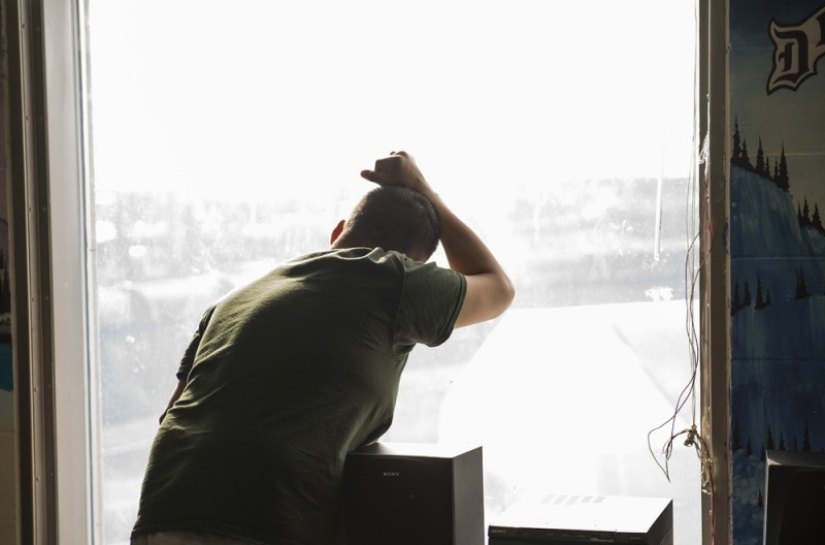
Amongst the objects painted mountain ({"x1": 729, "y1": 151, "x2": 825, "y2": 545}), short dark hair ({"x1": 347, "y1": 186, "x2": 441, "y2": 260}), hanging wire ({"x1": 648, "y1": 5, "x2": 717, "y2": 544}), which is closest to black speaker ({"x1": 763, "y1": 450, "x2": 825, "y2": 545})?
painted mountain ({"x1": 729, "y1": 151, "x2": 825, "y2": 545})

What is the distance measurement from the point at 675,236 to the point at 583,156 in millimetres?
266

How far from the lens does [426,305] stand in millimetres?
1747

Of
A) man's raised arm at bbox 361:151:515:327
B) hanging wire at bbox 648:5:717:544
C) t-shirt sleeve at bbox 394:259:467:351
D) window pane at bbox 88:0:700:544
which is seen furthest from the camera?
window pane at bbox 88:0:700:544

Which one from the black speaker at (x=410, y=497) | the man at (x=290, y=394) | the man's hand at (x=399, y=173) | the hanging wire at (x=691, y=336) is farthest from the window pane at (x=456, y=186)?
the black speaker at (x=410, y=497)

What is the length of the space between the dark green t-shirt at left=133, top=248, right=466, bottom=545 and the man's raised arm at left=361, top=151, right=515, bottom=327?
0.08 metres

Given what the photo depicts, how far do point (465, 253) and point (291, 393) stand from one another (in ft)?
1.79

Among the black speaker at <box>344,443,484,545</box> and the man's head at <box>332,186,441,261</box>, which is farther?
the man's head at <box>332,186,441,261</box>

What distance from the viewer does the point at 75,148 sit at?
246cm

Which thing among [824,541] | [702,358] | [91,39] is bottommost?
[824,541]

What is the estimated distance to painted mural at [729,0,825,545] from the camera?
179 centimetres

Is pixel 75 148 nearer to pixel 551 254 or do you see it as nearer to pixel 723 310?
pixel 551 254

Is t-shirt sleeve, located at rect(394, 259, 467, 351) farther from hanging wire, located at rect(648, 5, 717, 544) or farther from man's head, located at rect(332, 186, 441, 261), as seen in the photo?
hanging wire, located at rect(648, 5, 717, 544)

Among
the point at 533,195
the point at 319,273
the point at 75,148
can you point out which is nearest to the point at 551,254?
the point at 533,195

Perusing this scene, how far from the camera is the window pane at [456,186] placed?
211 centimetres
